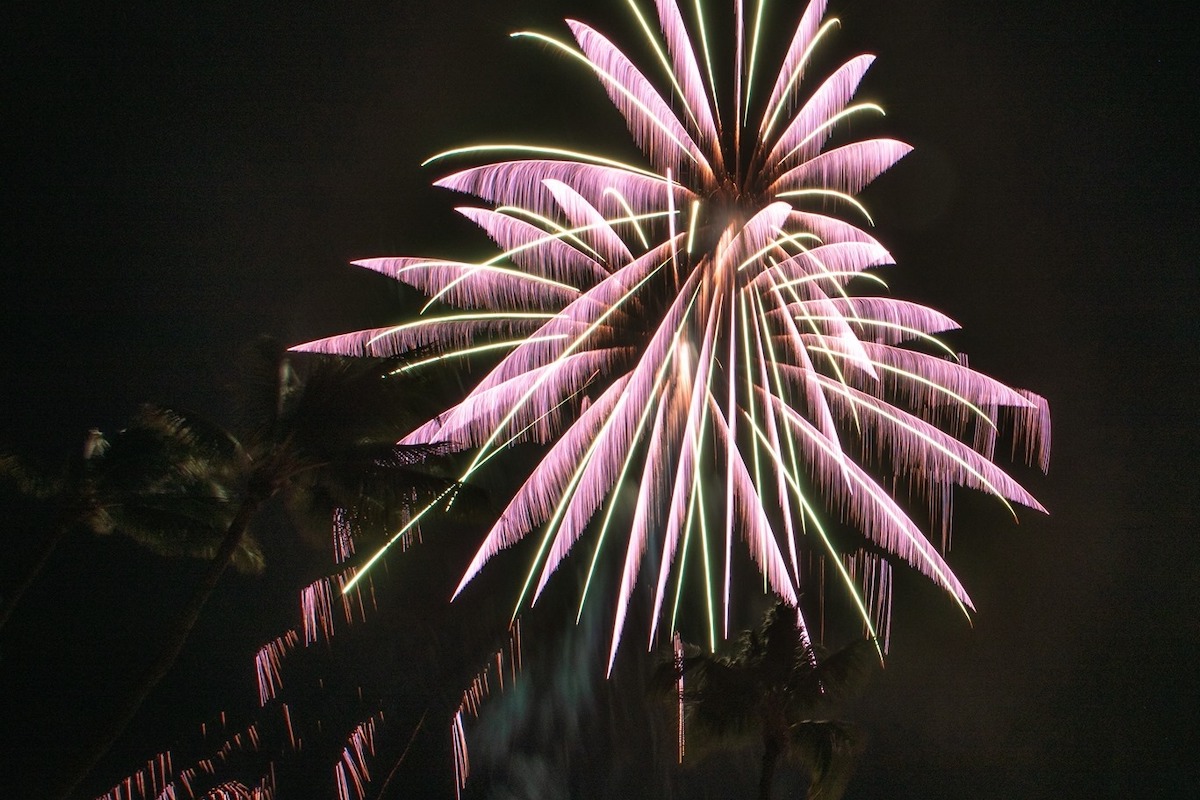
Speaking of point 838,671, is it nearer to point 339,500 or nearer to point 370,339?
point 339,500

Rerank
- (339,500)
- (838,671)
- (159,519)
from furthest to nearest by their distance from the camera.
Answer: (159,519) → (838,671) → (339,500)

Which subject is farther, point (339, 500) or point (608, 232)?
point (608, 232)

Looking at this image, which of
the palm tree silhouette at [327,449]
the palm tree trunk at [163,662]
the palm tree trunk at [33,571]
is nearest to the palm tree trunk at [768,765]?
the palm tree silhouette at [327,449]

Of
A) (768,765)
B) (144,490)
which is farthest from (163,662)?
(768,765)

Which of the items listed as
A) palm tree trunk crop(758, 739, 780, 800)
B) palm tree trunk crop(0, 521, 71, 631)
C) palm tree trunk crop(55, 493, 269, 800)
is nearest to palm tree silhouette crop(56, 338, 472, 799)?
palm tree trunk crop(55, 493, 269, 800)

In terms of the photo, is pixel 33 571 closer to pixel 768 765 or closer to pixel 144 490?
pixel 144 490

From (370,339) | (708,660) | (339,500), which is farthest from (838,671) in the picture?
(370,339)

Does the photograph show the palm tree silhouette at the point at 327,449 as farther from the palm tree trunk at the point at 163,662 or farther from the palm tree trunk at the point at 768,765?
the palm tree trunk at the point at 768,765
